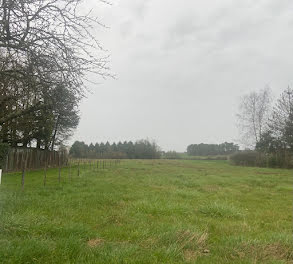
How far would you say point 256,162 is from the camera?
43.0m

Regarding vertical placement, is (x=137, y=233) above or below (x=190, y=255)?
above

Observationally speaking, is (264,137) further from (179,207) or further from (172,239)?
(172,239)

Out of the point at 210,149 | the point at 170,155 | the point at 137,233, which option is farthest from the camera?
the point at 210,149

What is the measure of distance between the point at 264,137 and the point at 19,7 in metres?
40.0

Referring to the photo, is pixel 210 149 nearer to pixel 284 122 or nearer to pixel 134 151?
pixel 134 151

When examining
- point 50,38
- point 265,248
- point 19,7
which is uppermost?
point 19,7

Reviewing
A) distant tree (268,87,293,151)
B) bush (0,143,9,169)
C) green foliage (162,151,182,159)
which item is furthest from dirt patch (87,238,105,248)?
green foliage (162,151,182,159)

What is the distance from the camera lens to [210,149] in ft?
350

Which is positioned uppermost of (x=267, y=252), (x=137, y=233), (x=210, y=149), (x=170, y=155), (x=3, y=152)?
(x=210, y=149)

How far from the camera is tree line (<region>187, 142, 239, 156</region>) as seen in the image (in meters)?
101

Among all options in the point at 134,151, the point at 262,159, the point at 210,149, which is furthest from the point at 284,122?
the point at 210,149

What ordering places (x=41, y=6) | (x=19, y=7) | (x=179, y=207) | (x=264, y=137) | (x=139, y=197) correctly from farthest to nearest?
(x=264, y=137) < (x=139, y=197) < (x=179, y=207) < (x=41, y=6) < (x=19, y=7)

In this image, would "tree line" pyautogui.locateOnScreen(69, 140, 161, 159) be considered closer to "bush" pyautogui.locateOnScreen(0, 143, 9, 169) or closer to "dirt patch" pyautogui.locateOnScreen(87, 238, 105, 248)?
"bush" pyautogui.locateOnScreen(0, 143, 9, 169)

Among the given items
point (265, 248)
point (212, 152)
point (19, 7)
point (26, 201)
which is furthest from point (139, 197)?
point (212, 152)
